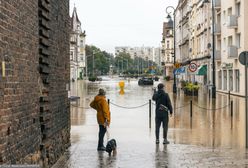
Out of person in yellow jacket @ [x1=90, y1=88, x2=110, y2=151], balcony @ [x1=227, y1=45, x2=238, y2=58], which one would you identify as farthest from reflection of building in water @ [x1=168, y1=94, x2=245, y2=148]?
balcony @ [x1=227, y1=45, x2=238, y2=58]

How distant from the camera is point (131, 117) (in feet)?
81.1

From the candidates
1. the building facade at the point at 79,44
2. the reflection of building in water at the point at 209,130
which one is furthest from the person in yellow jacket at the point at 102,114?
the building facade at the point at 79,44

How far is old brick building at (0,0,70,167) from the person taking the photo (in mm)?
7285

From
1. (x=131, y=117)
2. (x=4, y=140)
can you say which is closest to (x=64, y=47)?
(x=4, y=140)

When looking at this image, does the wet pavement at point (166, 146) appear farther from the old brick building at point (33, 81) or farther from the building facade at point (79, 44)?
the building facade at point (79, 44)

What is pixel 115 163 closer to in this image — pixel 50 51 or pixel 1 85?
pixel 50 51

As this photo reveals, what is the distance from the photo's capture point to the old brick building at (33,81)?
7.29 metres

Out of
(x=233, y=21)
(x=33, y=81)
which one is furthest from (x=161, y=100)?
(x=233, y=21)

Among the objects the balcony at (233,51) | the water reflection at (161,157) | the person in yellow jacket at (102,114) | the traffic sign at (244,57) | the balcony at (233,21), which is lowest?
the water reflection at (161,157)

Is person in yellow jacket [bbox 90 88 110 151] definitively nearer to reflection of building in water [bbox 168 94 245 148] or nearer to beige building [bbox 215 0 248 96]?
reflection of building in water [bbox 168 94 245 148]

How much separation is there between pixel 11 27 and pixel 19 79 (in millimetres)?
941

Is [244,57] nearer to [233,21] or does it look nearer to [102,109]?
[102,109]

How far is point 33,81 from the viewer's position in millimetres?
9453

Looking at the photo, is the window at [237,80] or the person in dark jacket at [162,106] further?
the window at [237,80]
